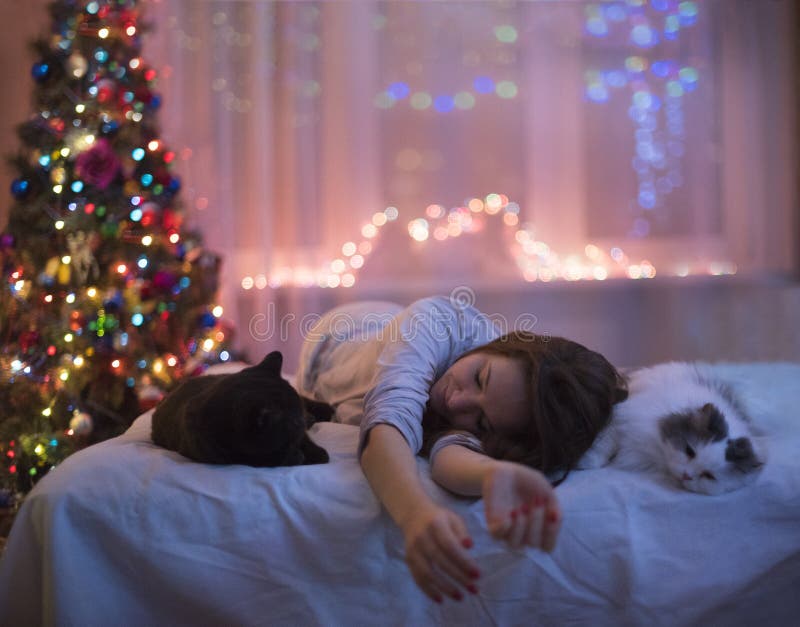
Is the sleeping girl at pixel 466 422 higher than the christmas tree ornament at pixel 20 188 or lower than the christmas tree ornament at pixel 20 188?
lower

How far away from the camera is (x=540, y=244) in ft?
10.4

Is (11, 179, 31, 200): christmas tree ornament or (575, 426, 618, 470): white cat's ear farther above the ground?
(11, 179, 31, 200): christmas tree ornament

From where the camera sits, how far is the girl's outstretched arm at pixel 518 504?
89 centimetres

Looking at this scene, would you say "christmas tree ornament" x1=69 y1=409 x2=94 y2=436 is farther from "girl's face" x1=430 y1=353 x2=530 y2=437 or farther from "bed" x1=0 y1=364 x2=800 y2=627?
"girl's face" x1=430 y1=353 x2=530 y2=437

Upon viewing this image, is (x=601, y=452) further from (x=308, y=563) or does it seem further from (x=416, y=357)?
(x=308, y=563)

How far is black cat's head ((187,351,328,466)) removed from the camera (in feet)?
3.77

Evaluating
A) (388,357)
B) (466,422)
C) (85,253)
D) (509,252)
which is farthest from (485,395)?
(509,252)

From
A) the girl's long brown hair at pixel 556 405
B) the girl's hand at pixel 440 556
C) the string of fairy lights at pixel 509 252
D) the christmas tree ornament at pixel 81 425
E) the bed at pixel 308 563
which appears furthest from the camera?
the string of fairy lights at pixel 509 252

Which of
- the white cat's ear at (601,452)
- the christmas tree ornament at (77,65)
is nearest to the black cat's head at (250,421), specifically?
the white cat's ear at (601,452)

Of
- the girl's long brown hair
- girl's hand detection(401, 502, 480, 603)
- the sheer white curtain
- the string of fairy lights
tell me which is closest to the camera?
girl's hand detection(401, 502, 480, 603)

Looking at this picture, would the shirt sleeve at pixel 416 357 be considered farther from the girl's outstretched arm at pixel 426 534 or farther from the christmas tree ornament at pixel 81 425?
the christmas tree ornament at pixel 81 425

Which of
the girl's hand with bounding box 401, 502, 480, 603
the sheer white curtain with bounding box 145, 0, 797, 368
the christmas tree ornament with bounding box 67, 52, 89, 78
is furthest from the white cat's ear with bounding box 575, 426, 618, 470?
the christmas tree ornament with bounding box 67, 52, 89, 78

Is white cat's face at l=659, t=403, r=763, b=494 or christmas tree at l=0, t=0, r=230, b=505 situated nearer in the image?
white cat's face at l=659, t=403, r=763, b=494

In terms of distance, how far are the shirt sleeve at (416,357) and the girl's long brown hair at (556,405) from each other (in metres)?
0.09
